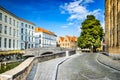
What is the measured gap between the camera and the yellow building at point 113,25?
3375 centimetres

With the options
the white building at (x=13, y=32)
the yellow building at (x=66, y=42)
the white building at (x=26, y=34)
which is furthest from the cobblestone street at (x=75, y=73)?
the yellow building at (x=66, y=42)

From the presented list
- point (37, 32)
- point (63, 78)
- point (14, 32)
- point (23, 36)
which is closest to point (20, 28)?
point (23, 36)

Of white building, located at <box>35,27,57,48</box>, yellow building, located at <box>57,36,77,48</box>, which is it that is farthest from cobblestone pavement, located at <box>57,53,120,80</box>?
yellow building, located at <box>57,36,77,48</box>

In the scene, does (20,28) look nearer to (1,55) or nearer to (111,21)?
(1,55)

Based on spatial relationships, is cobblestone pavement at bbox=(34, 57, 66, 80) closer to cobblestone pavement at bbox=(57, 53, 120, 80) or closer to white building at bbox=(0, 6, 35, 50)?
cobblestone pavement at bbox=(57, 53, 120, 80)

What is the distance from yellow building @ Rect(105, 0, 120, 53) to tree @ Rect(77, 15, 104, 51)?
17.5m

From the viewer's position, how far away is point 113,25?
1464 inches

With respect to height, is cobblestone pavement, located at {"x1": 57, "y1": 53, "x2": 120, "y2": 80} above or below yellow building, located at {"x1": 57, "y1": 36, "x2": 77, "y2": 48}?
below

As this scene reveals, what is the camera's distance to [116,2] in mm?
34406

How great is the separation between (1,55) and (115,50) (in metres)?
26.0

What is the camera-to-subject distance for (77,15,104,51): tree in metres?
59.2

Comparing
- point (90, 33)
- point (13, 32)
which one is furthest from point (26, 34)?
point (90, 33)

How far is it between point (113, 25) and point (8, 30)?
99.9 ft

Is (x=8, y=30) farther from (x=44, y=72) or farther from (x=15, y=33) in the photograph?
(x=44, y=72)
